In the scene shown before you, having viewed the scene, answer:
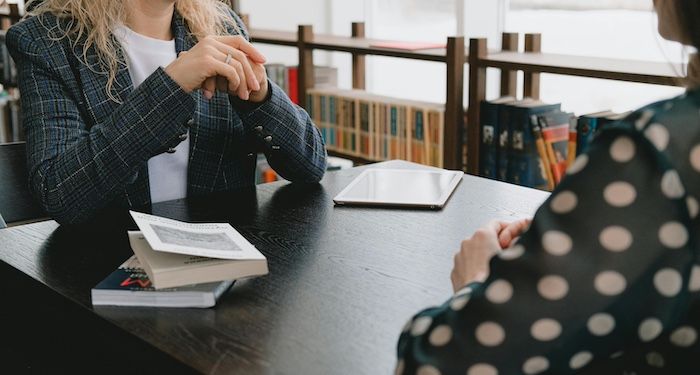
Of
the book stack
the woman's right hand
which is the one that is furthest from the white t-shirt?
the book stack

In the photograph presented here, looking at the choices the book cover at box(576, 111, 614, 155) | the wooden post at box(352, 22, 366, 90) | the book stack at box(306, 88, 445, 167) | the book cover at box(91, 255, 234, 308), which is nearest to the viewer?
the book cover at box(91, 255, 234, 308)

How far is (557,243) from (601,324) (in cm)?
8

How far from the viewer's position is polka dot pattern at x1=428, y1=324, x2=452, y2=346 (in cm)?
76

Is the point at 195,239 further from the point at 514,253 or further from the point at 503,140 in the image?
the point at 503,140

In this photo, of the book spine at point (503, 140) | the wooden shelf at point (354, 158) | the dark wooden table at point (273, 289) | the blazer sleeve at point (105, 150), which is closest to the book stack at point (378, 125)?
the wooden shelf at point (354, 158)

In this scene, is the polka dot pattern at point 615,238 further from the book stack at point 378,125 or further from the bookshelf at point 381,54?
the book stack at point 378,125

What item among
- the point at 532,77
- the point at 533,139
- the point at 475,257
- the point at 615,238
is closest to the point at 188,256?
the point at 475,257

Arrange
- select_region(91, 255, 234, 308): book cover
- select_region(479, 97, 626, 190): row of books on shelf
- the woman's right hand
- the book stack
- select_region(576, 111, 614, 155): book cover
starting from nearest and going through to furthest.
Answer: select_region(91, 255, 234, 308): book cover < the woman's right hand < select_region(576, 111, 614, 155): book cover < select_region(479, 97, 626, 190): row of books on shelf < the book stack

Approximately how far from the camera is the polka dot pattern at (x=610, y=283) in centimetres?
70

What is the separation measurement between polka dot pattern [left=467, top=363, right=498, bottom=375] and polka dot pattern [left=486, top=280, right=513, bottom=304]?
58 millimetres

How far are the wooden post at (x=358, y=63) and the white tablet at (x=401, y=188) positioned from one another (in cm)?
155

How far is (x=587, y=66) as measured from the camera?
2389mm

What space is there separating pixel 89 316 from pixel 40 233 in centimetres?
41

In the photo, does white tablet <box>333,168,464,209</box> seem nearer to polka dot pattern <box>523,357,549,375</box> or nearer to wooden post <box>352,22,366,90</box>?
polka dot pattern <box>523,357,549,375</box>
